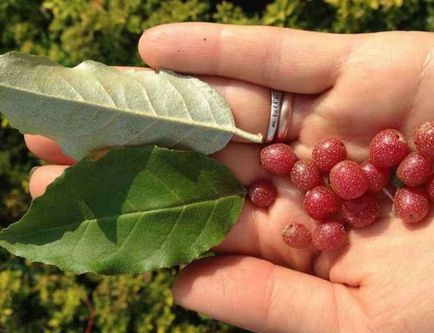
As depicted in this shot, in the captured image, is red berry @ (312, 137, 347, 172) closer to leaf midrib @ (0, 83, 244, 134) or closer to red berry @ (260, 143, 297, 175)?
red berry @ (260, 143, 297, 175)

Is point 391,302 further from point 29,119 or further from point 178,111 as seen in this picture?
point 29,119

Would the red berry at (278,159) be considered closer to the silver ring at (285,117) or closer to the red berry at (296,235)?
the silver ring at (285,117)

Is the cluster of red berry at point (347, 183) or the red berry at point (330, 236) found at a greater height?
the cluster of red berry at point (347, 183)

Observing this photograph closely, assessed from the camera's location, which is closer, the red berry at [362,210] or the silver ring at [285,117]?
the red berry at [362,210]

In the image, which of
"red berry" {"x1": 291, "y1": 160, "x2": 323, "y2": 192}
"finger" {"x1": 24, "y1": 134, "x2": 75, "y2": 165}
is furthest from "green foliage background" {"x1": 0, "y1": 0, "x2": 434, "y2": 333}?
"red berry" {"x1": 291, "y1": 160, "x2": 323, "y2": 192}

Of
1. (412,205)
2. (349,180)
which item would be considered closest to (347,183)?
(349,180)

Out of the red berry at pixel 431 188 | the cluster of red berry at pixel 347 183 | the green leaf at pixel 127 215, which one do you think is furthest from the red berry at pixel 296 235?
the red berry at pixel 431 188

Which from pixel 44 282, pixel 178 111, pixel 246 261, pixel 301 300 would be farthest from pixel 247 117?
pixel 44 282

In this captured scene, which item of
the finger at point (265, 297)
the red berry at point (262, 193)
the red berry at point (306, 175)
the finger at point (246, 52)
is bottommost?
the finger at point (265, 297)

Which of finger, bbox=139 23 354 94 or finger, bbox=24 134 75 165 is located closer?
finger, bbox=139 23 354 94
